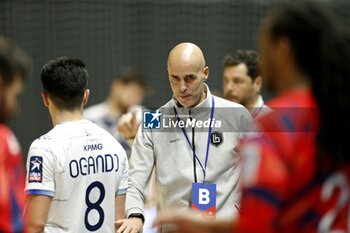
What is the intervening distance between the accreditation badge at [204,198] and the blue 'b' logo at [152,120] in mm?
503

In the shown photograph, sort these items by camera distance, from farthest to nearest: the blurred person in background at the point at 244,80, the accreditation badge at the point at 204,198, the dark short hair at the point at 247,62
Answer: the dark short hair at the point at 247,62 < the blurred person in background at the point at 244,80 < the accreditation badge at the point at 204,198

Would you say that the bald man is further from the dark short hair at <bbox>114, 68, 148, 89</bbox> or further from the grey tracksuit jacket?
the dark short hair at <bbox>114, 68, 148, 89</bbox>

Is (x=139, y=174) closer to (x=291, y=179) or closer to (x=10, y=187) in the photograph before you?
(x=10, y=187)

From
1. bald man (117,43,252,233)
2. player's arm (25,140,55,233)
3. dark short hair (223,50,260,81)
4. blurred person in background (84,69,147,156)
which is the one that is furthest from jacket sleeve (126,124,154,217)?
blurred person in background (84,69,147,156)

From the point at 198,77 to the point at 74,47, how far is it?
482 centimetres

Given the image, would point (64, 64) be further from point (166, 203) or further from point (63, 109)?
point (166, 203)

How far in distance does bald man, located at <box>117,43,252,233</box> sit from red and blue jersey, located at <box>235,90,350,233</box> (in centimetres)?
242

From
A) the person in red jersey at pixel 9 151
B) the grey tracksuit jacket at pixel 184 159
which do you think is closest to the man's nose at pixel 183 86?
the grey tracksuit jacket at pixel 184 159

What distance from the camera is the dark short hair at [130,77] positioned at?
996cm

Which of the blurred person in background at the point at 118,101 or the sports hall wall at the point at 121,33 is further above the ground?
the sports hall wall at the point at 121,33

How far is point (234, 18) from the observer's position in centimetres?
1007

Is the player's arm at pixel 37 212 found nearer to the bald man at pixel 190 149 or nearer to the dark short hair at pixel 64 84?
the dark short hair at pixel 64 84

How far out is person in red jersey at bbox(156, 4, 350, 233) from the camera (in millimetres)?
2596

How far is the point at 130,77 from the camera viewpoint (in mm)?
10023
